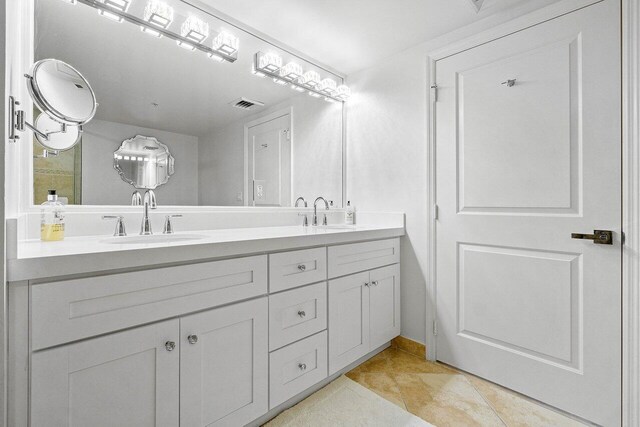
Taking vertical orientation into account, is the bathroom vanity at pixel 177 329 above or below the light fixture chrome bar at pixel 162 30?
below

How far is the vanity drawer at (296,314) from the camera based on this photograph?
1.36 m

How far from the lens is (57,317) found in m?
0.84

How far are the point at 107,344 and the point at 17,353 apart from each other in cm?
20

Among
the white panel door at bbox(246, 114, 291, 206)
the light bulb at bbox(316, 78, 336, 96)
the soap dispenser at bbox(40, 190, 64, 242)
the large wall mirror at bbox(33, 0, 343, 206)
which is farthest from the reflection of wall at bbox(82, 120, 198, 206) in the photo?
the light bulb at bbox(316, 78, 336, 96)

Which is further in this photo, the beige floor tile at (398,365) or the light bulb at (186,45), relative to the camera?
the beige floor tile at (398,365)

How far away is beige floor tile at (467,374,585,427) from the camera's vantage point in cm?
143

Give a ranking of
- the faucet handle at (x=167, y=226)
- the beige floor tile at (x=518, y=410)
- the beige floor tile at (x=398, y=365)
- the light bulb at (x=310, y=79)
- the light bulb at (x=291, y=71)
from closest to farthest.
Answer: the beige floor tile at (x=518, y=410)
the faucet handle at (x=167, y=226)
the beige floor tile at (x=398, y=365)
the light bulb at (x=291, y=71)
the light bulb at (x=310, y=79)

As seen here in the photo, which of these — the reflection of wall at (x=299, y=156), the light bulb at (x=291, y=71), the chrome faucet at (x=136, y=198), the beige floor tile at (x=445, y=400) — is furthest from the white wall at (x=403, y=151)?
the chrome faucet at (x=136, y=198)

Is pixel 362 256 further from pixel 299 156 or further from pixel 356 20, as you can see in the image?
pixel 356 20

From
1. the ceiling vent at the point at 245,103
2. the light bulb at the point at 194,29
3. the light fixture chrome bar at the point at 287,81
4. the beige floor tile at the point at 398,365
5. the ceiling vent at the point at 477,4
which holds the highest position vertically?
the ceiling vent at the point at 477,4

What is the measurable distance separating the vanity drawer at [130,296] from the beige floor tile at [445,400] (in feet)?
3.46

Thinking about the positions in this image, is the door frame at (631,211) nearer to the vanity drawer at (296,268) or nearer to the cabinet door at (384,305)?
the cabinet door at (384,305)

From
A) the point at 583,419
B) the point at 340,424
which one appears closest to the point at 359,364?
the point at 340,424

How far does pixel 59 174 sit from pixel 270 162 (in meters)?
1.14
